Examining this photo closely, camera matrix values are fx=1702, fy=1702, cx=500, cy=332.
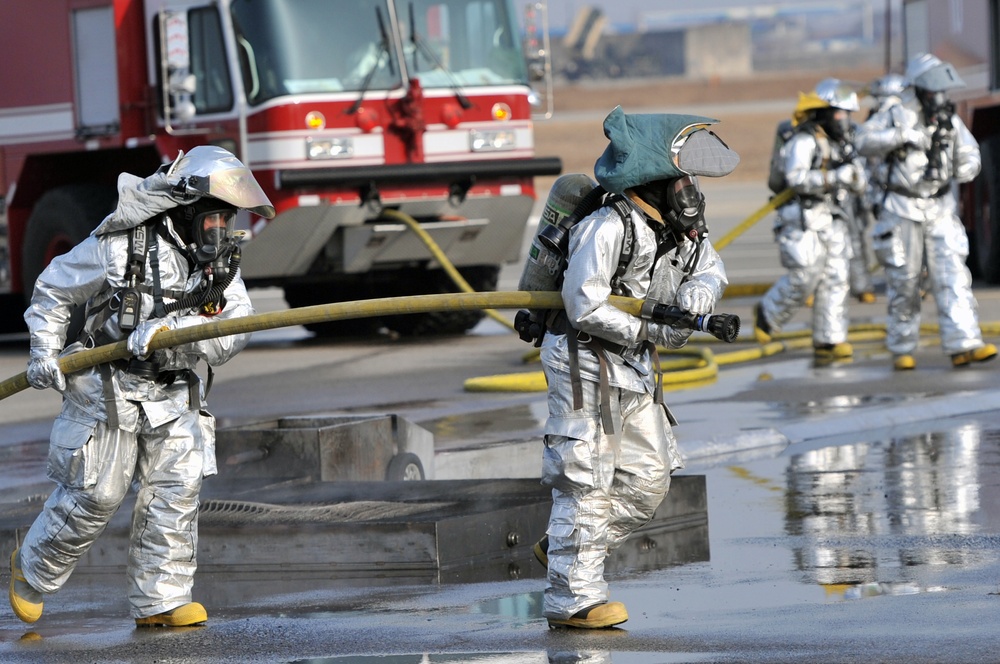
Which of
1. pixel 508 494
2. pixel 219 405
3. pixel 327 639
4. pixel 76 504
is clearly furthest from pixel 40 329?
pixel 219 405

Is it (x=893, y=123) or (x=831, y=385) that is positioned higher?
(x=893, y=123)

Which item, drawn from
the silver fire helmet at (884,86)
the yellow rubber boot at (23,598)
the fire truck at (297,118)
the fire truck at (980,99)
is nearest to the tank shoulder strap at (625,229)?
the yellow rubber boot at (23,598)

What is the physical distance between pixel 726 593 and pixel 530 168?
8233mm

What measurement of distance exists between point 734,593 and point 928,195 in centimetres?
559

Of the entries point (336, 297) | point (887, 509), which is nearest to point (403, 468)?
point (887, 509)

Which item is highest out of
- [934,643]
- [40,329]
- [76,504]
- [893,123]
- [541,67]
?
[541,67]

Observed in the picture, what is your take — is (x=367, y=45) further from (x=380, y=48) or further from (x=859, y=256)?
(x=859, y=256)

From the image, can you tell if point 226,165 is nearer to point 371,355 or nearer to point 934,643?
point 934,643

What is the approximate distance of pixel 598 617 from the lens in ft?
16.4

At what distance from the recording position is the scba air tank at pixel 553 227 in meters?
5.25

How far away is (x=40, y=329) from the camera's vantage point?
5340mm

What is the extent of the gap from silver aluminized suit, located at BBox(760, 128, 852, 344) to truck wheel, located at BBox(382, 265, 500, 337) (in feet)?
12.3

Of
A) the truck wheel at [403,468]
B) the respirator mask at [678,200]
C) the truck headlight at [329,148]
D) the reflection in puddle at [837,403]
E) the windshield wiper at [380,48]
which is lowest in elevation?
the truck wheel at [403,468]

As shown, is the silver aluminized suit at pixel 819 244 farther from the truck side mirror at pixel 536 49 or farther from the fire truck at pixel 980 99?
the fire truck at pixel 980 99
